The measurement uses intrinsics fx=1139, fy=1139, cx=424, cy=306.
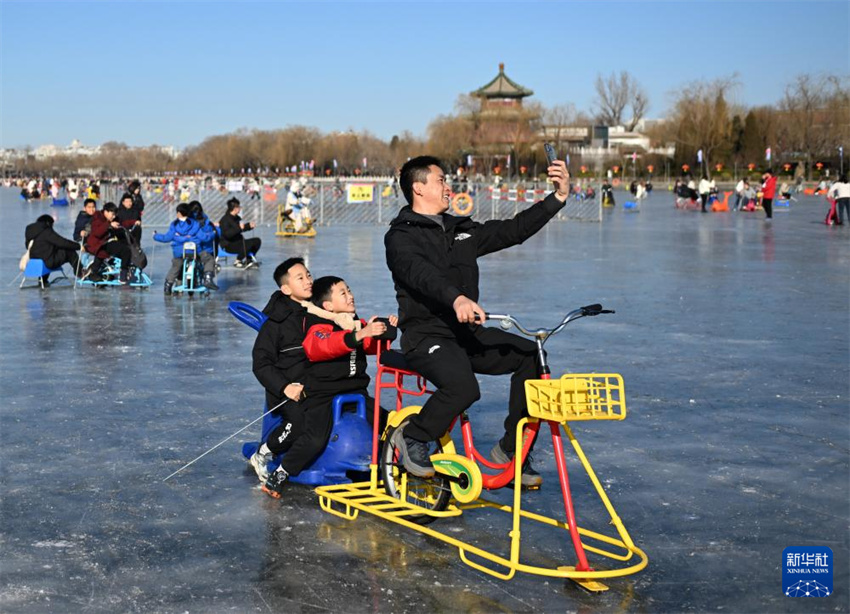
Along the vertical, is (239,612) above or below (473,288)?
below

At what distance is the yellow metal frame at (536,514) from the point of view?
4227mm

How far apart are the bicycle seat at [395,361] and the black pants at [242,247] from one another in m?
13.2

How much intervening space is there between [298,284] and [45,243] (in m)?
10.7

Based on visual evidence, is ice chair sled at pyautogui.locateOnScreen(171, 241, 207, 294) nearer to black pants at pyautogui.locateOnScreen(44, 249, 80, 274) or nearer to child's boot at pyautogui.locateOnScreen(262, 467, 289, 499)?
black pants at pyautogui.locateOnScreen(44, 249, 80, 274)

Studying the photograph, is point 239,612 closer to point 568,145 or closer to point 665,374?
point 665,374

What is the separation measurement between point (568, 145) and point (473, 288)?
11022 cm

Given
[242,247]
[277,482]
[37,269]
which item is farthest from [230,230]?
[277,482]

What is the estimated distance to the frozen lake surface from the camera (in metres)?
4.38

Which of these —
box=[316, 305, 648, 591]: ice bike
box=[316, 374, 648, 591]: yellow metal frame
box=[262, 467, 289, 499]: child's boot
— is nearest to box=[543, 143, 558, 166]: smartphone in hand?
box=[316, 305, 648, 591]: ice bike

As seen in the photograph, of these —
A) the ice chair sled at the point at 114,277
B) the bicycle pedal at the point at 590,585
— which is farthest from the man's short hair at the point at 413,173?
the ice chair sled at the point at 114,277

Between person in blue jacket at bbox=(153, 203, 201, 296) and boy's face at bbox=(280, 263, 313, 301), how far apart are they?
9.10 m

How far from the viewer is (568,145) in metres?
113

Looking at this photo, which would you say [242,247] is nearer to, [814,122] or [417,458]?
[417,458]

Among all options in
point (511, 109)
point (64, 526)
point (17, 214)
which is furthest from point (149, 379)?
point (511, 109)
